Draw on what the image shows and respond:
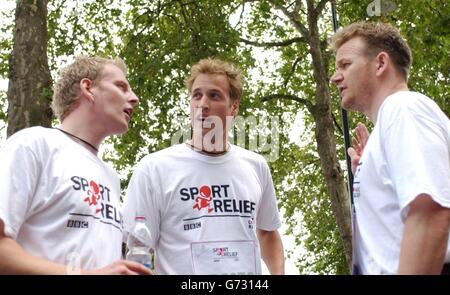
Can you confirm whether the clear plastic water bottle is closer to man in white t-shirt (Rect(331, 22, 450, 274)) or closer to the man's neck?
the man's neck

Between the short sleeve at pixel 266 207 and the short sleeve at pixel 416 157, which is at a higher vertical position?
the short sleeve at pixel 266 207

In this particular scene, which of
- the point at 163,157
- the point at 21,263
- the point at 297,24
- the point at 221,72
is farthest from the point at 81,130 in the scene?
the point at 297,24

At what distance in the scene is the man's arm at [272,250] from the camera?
4566 millimetres

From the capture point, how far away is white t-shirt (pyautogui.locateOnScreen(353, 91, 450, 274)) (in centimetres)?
248

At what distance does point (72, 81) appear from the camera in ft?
12.2

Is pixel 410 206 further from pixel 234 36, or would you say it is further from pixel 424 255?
pixel 234 36

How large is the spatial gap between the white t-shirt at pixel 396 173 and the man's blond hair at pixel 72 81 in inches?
65.5

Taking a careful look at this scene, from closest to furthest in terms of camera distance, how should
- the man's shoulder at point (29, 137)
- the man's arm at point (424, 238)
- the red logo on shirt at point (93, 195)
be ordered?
1. the man's arm at point (424, 238)
2. the man's shoulder at point (29, 137)
3. the red logo on shirt at point (93, 195)

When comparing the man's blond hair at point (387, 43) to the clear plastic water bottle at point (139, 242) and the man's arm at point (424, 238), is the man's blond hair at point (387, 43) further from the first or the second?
the clear plastic water bottle at point (139, 242)

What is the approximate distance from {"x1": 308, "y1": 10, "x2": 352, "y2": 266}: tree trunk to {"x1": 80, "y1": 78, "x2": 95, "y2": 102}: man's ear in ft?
33.4

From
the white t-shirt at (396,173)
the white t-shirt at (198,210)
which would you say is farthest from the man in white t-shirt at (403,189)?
the white t-shirt at (198,210)

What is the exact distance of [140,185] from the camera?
419 cm

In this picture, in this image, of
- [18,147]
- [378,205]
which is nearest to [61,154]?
[18,147]
